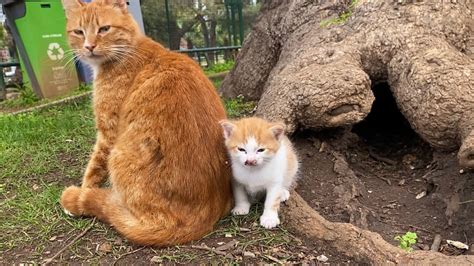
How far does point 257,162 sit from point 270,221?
39 centimetres

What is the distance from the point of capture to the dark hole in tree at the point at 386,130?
13.9 ft

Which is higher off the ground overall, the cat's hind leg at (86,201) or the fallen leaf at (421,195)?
the cat's hind leg at (86,201)

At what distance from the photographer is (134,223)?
2500 mm

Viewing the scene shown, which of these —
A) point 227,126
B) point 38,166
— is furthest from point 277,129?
point 38,166

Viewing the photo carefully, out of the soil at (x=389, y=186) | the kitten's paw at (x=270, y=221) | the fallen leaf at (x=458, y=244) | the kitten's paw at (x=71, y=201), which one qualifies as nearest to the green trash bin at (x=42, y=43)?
the kitten's paw at (x=71, y=201)

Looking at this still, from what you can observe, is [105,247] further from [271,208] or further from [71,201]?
[271,208]

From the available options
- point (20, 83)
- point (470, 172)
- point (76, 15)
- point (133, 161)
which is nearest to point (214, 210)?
point (133, 161)

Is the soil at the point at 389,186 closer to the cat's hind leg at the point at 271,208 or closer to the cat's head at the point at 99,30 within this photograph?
the cat's hind leg at the point at 271,208

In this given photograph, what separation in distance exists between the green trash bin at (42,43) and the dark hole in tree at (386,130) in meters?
4.76

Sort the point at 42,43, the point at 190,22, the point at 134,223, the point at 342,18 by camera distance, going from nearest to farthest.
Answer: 1. the point at 134,223
2. the point at 342,18
3. the point at 42,43
4. the point at 190,22

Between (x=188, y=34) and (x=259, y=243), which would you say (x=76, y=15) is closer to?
(x=259, y=243)

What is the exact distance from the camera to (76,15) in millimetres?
2949

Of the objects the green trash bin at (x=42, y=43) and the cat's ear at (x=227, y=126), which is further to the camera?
the green trash bin at (x=42, y=43)

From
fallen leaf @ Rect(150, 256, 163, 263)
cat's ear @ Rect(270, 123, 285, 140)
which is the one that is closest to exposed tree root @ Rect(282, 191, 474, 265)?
cat's ear @ Rect(270, 123, 285, 140)
